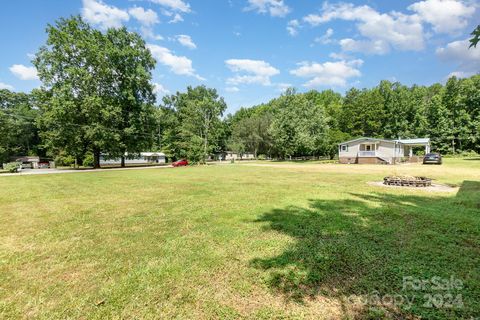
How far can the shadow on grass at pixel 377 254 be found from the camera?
3.03m

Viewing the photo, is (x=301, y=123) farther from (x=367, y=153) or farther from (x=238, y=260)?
(x=238, y=260)

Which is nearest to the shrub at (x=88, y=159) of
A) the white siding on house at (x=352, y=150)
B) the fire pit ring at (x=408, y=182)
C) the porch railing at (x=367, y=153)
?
the white siding on house at (x=352, y=150)

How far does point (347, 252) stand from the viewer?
4.21 meters

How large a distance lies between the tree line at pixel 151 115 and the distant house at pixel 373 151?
25.3 ft

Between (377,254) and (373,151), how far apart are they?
36.9m

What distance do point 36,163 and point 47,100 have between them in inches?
948

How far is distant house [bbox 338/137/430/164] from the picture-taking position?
3525 centimetres

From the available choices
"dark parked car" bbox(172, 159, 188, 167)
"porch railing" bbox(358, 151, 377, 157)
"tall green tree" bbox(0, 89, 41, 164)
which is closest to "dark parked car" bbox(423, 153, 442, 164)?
"porch railing" bbox(358, 151, 377, 157)

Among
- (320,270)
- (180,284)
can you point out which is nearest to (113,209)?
(180,284)

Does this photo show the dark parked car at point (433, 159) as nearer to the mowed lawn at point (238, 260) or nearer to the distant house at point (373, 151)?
the distant house at point (373, 151)

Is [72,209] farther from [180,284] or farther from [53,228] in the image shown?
[180,284]

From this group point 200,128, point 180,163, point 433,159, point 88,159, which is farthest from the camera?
point 200,128

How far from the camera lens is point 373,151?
120ft

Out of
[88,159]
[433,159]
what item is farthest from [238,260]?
[88,159]
